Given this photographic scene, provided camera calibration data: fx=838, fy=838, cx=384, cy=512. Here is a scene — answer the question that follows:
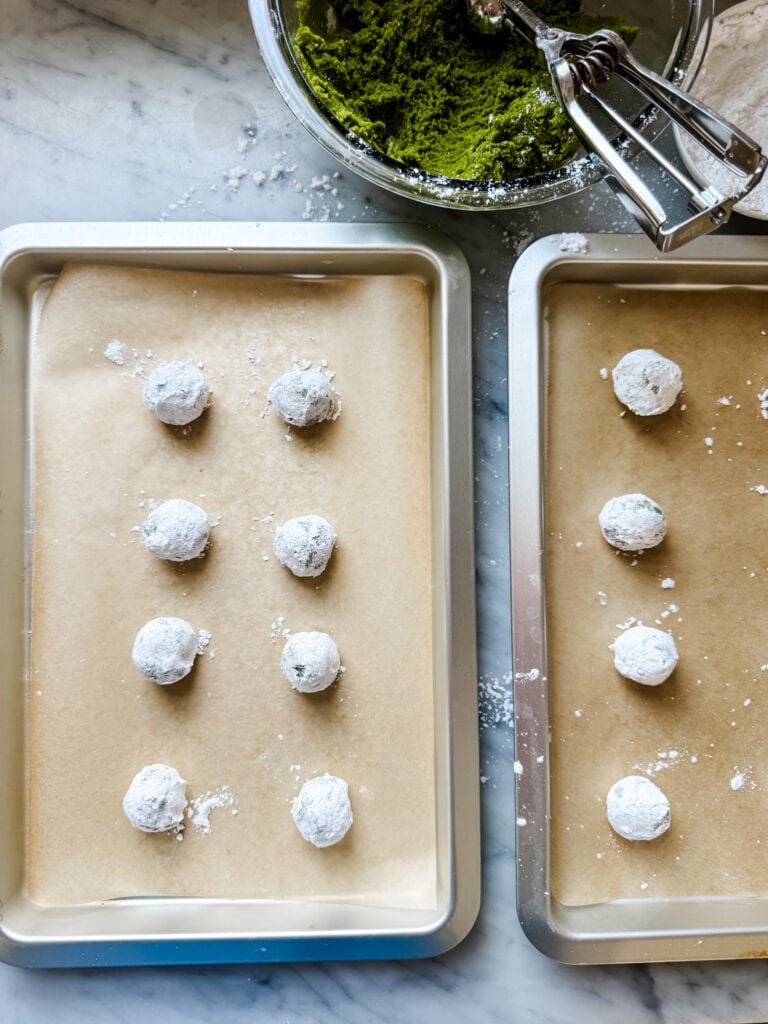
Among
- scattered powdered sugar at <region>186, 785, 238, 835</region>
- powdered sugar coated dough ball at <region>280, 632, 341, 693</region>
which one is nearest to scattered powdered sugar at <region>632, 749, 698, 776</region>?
powdered sugar coated dough ball at <region>280, 632, 341, 693</region>

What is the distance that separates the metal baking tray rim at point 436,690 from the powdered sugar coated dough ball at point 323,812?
0.10 metres

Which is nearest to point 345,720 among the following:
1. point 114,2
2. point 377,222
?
point 377,222

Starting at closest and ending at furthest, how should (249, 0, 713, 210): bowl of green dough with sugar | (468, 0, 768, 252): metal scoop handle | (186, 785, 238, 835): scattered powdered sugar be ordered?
(468, 0, 768, 252): metal scoop handle → (249, 0, 713, 210): bowl of green dough with sugar → (186, 785, 238, 835): scattered powdered sugar

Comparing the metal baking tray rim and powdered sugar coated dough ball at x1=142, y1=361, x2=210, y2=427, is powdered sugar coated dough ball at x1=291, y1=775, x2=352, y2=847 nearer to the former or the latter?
the metal baking tray rim

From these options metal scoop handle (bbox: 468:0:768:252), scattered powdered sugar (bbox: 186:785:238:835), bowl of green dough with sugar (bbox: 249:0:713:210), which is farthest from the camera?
scattered powdered sugar (bbox: 186:785:238:835)

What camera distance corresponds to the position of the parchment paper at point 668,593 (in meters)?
1.02

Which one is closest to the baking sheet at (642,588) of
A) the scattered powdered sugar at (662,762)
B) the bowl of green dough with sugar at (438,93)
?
the scattered powdered sugar at (662,762)

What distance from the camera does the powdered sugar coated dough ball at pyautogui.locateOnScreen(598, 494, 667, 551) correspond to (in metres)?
0.99

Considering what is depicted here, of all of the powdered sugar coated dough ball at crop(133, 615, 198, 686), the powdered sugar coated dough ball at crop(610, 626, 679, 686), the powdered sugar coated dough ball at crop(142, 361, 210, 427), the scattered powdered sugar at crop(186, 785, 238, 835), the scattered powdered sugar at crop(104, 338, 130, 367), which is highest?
the scattered powdered sugar at crop(104, 338, 130, 367)

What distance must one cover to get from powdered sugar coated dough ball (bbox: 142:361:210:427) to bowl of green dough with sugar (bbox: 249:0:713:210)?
30 centimetres

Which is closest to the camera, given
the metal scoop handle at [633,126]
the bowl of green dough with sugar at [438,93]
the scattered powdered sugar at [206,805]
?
the metal scoop handle at [633,126]

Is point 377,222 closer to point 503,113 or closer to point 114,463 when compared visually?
point 503,113

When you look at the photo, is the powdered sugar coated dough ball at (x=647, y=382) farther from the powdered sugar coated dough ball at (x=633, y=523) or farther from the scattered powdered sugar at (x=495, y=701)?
the scattered powdered sugar at (x=495, y=701)

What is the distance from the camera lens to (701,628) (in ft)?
3.38
